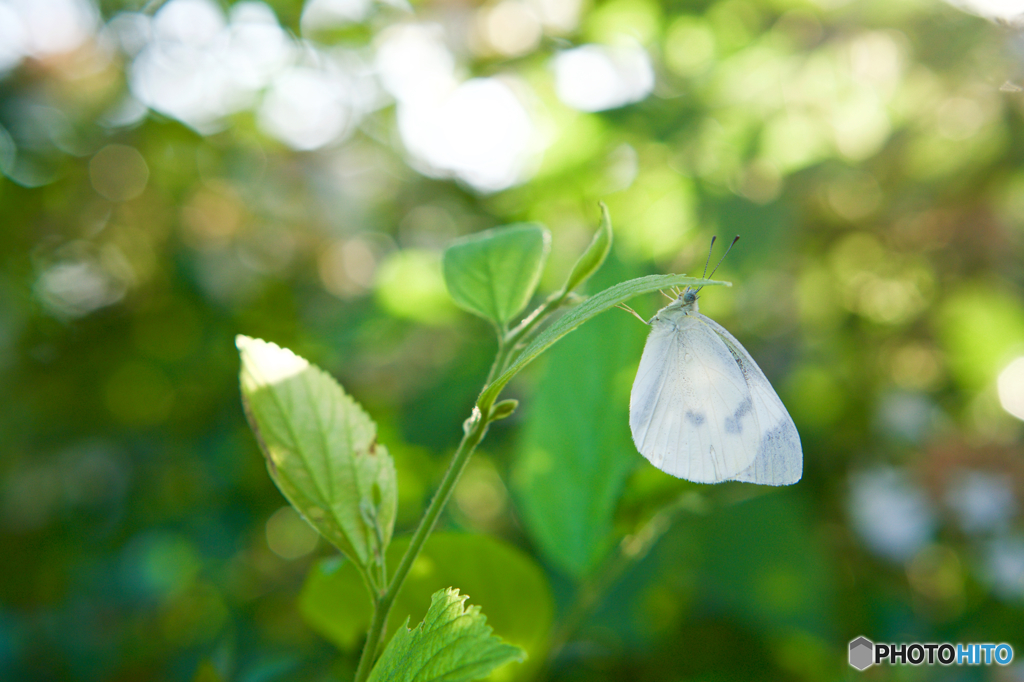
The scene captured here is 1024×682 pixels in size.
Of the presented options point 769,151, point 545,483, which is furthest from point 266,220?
point 545,483

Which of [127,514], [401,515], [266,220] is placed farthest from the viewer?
[266,220]

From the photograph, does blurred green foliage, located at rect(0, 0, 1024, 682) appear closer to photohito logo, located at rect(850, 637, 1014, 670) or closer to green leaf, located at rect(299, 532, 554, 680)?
photohito logo, located at rect(850, 637, 1014, 670)

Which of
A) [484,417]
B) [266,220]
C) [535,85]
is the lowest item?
[266,220]

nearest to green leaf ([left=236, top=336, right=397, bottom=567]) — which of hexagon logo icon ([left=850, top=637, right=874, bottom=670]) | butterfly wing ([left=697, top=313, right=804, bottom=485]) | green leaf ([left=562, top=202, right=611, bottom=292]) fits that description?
green leaf ([left=562, top=202, right=611, bottom=292])

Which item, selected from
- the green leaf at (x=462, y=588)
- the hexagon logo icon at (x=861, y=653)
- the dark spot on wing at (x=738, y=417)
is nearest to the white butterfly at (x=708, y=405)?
the dark spot on wing at (x=738, y=417)

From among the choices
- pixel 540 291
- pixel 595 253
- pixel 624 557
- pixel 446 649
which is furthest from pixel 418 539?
pixel 540 291

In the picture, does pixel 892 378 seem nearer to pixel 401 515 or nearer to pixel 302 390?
pixel 401 515

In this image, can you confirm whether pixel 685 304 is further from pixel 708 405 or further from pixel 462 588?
pixel 462 588

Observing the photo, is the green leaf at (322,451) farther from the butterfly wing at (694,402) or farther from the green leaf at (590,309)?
the butterfly wing at (694,402)
